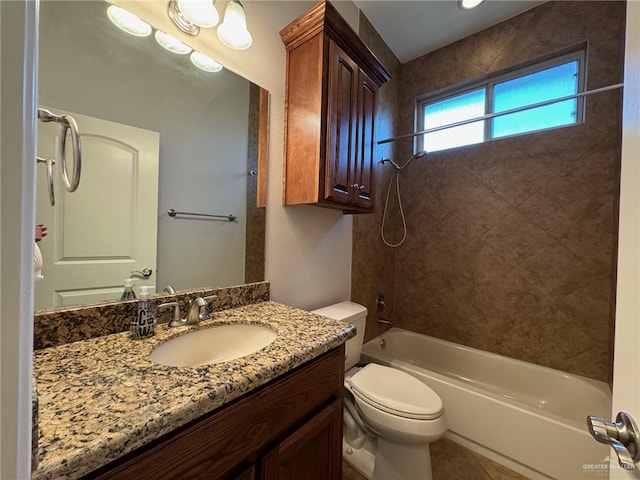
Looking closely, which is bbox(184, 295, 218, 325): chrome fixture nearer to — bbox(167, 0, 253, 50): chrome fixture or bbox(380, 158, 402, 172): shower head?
bbox(167, 0, 253, 50): chrome fixture

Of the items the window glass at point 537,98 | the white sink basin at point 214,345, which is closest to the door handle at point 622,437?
the white sink basin at point 214,345

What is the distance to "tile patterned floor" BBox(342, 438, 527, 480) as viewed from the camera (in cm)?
133

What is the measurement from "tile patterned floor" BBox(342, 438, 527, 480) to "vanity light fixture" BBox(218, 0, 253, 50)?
215 cm

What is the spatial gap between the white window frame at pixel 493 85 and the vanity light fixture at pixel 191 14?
1.91 metres

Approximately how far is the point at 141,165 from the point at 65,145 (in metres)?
0.20

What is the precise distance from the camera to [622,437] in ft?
1.35

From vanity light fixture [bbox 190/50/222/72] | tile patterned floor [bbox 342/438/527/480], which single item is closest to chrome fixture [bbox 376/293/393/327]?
tile patterned floor [bbox 342/438/527/480]

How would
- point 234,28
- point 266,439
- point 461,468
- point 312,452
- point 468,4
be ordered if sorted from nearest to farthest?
point 266,439
point 312,452
point 234,28
point 461,468
point 468,4

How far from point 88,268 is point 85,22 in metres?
0.77

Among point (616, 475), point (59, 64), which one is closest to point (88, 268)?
point (59, 64)

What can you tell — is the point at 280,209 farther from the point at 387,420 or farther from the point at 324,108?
the point at 387,420

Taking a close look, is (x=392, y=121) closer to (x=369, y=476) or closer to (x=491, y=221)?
(x=491, y=221)

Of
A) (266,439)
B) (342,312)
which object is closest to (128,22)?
(266,439)

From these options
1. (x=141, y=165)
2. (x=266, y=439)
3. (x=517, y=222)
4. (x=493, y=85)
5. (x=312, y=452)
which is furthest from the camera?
(x=493, y=85)
